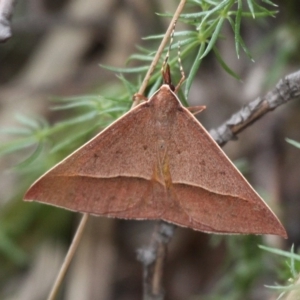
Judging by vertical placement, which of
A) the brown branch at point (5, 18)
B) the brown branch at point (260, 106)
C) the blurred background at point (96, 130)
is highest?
the brown branch at point (5, 18)

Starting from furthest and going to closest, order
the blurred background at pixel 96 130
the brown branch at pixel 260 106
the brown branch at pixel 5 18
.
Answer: the blurred background at pixel 96 130 < the brown branch at pixel 260 106 < the brown branch at pixel 5 18

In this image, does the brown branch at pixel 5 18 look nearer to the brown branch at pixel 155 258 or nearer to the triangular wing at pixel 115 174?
the triangular wing at pixel 115 174

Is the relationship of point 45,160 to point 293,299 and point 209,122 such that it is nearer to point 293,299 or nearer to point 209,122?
point 209,122

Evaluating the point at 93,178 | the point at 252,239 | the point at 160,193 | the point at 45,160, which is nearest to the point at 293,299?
the point at 160,193

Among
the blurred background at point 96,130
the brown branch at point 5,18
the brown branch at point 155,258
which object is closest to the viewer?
the brown branch at point 5,18

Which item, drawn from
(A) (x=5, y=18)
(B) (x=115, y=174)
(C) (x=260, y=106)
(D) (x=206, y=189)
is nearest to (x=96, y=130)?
(B) (x=115, y=174)

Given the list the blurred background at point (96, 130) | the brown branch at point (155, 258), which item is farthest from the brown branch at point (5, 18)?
the blurred background at point (96, 130)

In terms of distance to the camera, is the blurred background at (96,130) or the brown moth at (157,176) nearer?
the brown moth at (157,176)

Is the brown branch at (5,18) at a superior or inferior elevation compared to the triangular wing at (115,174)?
superior
